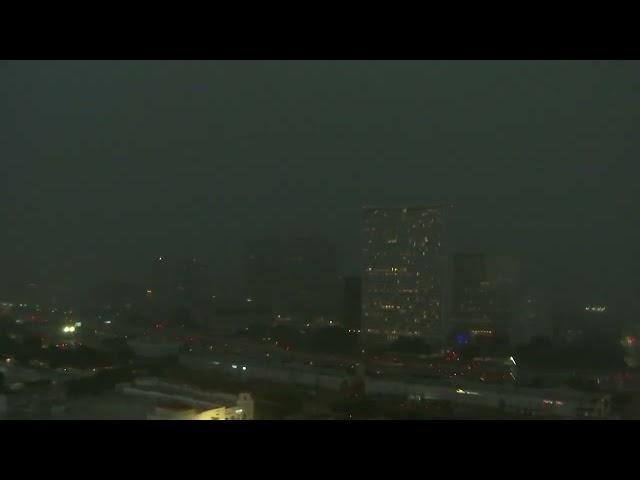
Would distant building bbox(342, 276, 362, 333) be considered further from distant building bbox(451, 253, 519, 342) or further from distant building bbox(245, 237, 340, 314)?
distant building bbox(451, 253, 519, 342)

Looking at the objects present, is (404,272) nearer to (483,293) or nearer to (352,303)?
(352,303)

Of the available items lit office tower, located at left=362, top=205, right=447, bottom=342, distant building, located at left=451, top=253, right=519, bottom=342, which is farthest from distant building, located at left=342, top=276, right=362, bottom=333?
distant building, located at left=451, top=253, right=519, bottom=342

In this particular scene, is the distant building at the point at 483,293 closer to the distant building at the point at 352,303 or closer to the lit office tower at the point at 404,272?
the lit office tower at the point at 404,272

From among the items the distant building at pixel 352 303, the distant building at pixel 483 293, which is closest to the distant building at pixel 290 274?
the distant building at pixel 352 303

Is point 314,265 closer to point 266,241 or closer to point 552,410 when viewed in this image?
point 266,241

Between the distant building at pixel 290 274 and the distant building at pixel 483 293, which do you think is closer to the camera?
the distant building at pixel 483 293
